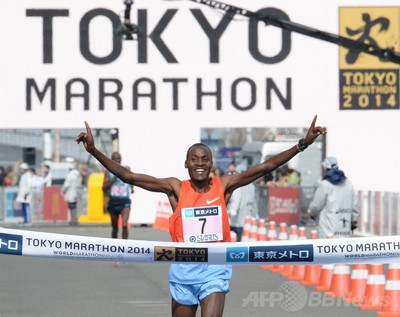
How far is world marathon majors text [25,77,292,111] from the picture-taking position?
3928cm

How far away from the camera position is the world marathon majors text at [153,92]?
129 ft

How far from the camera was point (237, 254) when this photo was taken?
991 cm

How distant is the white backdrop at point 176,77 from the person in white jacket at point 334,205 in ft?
72.8

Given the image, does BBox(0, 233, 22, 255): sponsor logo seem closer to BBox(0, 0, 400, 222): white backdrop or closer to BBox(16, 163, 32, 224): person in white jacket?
BBox(16, 163, 32, 224): person in white jacket

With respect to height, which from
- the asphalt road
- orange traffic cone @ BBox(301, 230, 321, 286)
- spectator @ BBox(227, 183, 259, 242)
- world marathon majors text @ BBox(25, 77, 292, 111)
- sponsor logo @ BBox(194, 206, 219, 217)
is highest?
world marathon majors text @ BBox(25, 77, 292, 111)

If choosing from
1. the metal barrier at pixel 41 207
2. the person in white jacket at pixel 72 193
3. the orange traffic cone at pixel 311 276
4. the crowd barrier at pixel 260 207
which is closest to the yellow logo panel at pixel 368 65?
the crowd barrier at pixel 260 207

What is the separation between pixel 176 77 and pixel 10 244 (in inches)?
1152

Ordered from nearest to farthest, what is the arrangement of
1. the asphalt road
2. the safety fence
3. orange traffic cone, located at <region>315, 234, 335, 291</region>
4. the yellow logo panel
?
the asphalt road
orange traffic cone, located at <region>315, 234, 335, 291</region>
the safety fence
the yellow logo panel

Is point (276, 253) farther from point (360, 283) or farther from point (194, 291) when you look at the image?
point (360, 283)

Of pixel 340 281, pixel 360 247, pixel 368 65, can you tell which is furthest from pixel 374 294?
pixel 368 65

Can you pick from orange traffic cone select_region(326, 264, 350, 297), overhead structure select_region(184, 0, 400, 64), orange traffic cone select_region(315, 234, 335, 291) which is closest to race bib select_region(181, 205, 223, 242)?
orange traffic cone select_region(326, 264, 350, 297)

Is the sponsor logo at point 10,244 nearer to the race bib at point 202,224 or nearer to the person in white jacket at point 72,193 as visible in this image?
the race bib at point 202,224

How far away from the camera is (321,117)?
129ft

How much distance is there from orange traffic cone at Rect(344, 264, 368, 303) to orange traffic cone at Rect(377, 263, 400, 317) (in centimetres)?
148
